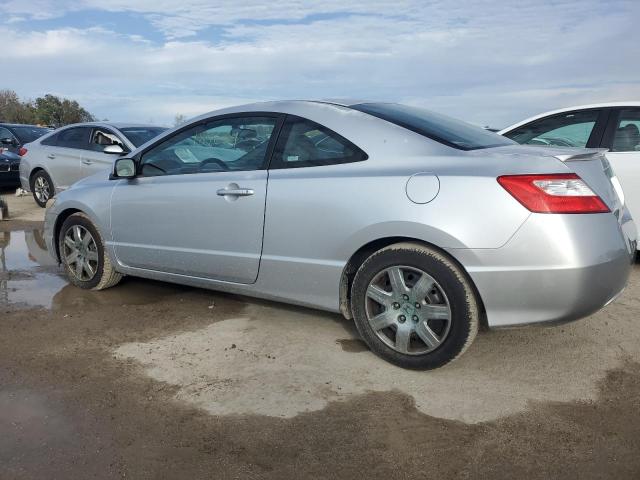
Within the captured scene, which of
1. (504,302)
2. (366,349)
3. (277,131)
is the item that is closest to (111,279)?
(277,131)

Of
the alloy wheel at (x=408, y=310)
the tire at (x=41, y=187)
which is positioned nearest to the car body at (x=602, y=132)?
the alloy wheel at (x=408, y=310)

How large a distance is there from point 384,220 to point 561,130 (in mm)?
3773

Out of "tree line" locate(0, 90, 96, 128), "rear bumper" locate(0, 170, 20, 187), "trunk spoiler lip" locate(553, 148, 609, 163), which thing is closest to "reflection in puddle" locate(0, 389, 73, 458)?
"trunk spoiler lip" locate(553, 148, 609, 163)

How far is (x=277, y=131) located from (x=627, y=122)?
377 cm

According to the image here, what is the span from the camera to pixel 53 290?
17.4 ft

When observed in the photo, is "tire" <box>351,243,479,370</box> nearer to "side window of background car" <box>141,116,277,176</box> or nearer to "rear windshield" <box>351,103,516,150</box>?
"rear windshield" <box>351,103,516,150</box>

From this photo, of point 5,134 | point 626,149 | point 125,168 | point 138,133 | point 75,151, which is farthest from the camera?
point 5,134

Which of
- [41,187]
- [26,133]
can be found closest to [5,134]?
[26,133]

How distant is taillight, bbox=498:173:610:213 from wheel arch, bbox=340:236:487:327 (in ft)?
1.60

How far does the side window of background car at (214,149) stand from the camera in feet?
13.5

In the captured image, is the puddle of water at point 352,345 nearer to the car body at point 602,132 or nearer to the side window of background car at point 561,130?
the car body at point 602,132

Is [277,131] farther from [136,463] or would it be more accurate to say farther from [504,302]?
→ [136,463]

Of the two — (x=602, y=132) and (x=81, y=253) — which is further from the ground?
(x=602, y=132)

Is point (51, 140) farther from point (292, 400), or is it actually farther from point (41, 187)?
point (292, 400)
